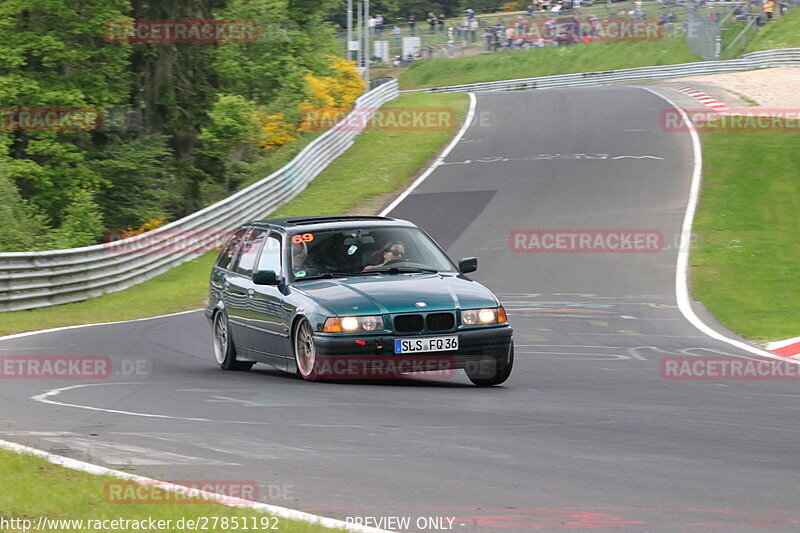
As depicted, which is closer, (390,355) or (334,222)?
(390,355)

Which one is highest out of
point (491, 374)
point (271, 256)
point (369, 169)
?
point (271, 256)

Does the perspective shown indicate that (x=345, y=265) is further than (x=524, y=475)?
Yes

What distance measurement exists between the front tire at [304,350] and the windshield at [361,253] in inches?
27.1

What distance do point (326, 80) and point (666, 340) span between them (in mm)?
37228

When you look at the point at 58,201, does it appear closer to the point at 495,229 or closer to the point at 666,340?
the point at 495,229

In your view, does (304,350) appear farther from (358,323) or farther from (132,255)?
(132,255)

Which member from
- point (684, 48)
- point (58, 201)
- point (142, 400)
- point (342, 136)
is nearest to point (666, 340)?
point (142, 400)

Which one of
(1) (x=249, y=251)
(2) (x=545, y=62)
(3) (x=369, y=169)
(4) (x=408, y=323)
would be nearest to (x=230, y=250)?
(1) (x=249, y=251)

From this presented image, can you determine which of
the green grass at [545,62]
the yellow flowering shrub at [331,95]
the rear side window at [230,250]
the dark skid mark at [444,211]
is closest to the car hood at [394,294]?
the rear side window at [230,250]

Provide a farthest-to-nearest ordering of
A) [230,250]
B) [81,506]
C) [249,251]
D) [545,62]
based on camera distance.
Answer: [545,62], [230,250], [249,251], [81,506]

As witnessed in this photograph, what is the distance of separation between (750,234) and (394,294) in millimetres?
16964

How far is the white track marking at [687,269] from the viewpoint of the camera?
14.3 m

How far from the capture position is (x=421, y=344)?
31.5ft

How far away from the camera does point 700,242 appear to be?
2447 cm
